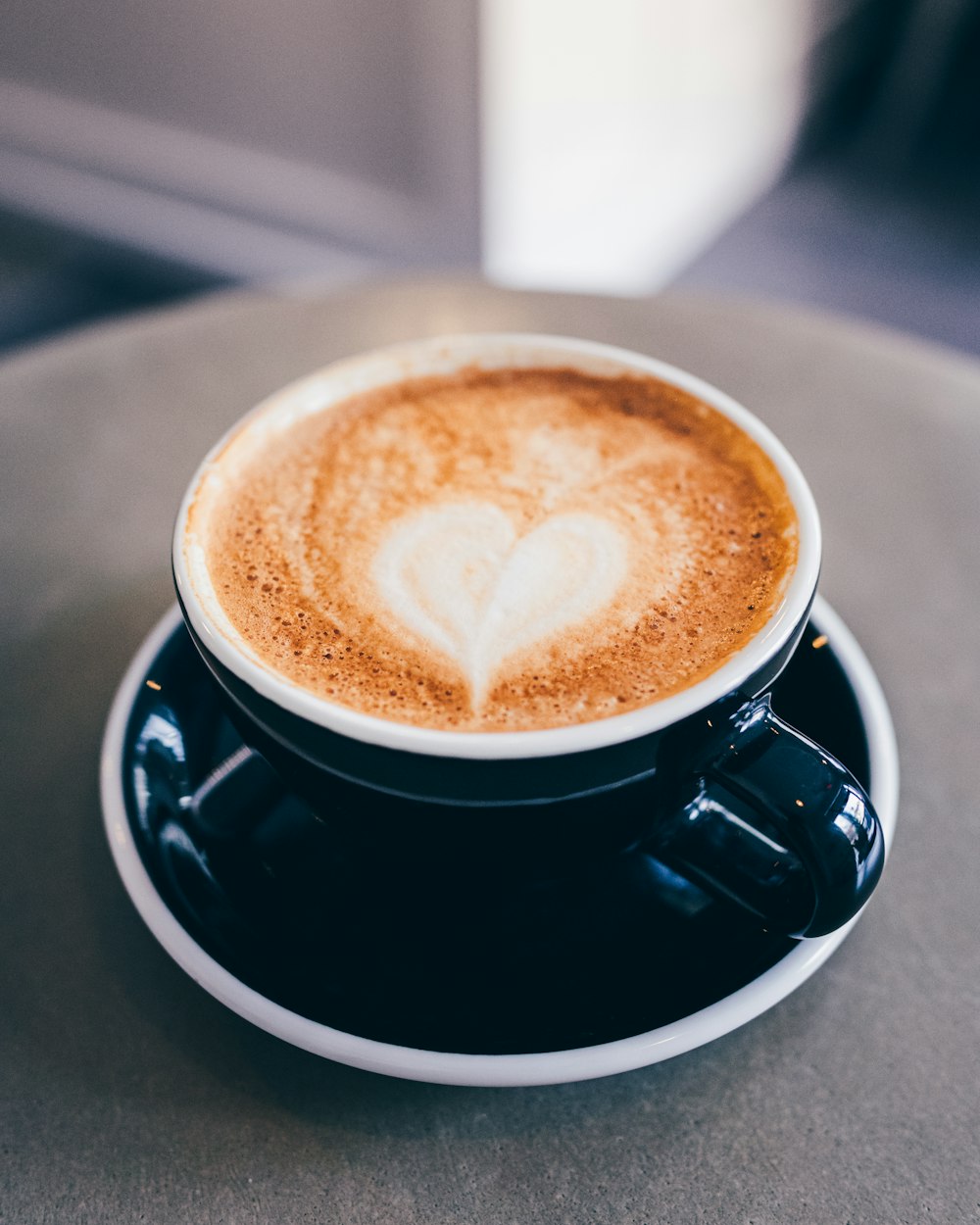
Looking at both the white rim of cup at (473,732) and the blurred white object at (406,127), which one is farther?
the blurred white object at (406,127)

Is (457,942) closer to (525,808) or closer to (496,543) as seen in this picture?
(525,808)

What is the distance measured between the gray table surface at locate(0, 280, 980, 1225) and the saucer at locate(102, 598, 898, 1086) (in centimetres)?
3

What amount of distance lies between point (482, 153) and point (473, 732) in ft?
6.33

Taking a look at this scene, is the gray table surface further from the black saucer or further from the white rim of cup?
the white rim of cup

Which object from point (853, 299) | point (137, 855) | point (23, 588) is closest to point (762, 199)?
point (853, 299)

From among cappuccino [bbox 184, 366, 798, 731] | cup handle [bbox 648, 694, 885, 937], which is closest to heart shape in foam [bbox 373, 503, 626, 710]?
cappuccino [bbox 184, 366, 798, 731]

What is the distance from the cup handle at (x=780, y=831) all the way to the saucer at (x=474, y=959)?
2 centimetres

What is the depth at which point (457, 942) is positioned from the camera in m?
0.48

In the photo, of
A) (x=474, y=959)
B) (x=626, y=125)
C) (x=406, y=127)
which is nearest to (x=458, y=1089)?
(x=474, y=959)

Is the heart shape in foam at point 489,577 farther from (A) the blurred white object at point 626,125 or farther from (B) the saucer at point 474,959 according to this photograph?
(A) the blurred white object at point 626,125

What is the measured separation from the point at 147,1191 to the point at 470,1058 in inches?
5.9

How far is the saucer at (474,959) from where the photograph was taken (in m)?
0.42

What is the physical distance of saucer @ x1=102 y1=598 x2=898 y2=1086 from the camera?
1.37 ft

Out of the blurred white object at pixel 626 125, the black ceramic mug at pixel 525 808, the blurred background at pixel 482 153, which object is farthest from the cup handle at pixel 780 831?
the blurred background at pixel 482 153
